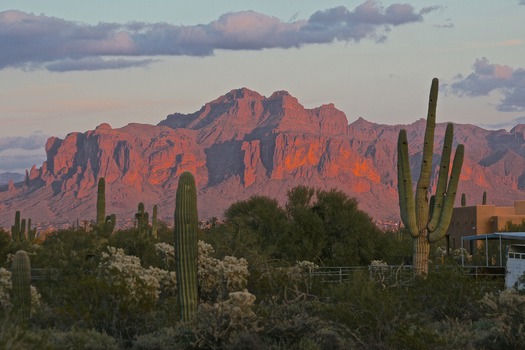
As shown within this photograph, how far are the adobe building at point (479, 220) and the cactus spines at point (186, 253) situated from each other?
127ft

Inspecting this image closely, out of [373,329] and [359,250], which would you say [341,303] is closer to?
[373,329]

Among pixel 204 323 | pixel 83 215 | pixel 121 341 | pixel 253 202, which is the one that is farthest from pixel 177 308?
pixel 83 215

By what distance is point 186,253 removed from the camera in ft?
72.4

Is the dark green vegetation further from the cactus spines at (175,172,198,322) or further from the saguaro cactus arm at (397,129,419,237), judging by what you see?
the saguaro cactus arm at (397,129,419,237)

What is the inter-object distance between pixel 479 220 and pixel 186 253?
134 ft

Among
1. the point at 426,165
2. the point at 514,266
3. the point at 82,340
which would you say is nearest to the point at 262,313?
the point at 82,340

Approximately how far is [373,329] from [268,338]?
7.39 ft

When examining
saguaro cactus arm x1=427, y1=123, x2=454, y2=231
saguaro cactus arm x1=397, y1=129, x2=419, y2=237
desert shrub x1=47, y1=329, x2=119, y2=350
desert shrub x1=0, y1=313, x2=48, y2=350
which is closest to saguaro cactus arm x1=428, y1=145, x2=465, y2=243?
saguaro cactus arm x1=427, y1=123, x2=454, y2=231

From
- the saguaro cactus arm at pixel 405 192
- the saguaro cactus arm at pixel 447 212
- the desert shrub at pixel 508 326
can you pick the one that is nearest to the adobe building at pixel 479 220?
the saguaro cactus arm at pixel 447 212

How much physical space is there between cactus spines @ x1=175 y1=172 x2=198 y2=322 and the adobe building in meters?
38.8

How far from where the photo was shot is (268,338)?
18.8 meters

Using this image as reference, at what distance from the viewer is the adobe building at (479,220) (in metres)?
59.9

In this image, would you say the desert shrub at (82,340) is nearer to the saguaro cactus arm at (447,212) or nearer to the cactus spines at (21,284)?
the cactus spines at (21,284)

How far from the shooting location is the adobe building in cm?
5988
